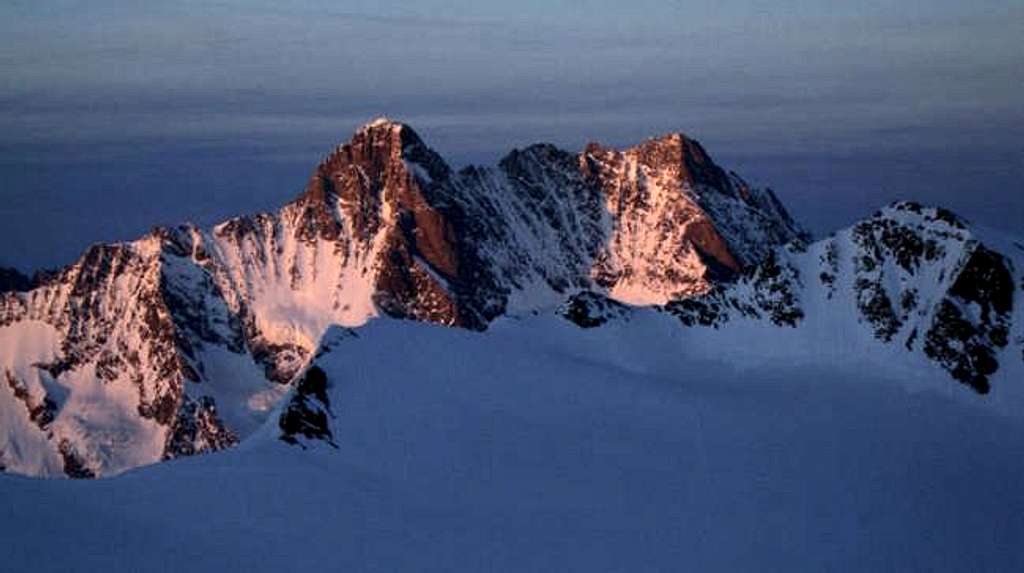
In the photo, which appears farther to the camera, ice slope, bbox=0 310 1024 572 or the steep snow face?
the steep snow face

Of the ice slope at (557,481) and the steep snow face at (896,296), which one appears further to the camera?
the steep snow face at (896,296)

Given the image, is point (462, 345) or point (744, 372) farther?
point (744, 372)

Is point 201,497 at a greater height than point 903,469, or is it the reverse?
point 201,497

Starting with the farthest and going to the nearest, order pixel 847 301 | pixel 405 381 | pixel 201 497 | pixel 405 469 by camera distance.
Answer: pixel 847 301 < pixel 405 381 < pixel 405 469 < pixel 201 497

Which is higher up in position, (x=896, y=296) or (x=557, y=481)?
(x=896, y=296)

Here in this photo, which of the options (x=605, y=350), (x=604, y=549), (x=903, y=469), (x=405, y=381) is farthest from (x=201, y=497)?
(x=605, y=350)

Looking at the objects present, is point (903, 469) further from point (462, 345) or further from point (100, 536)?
point (100, 536)

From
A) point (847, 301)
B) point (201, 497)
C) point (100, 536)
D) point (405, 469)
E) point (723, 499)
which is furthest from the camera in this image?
point (847, 301)

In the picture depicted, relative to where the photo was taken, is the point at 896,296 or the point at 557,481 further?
the point at 896,296
